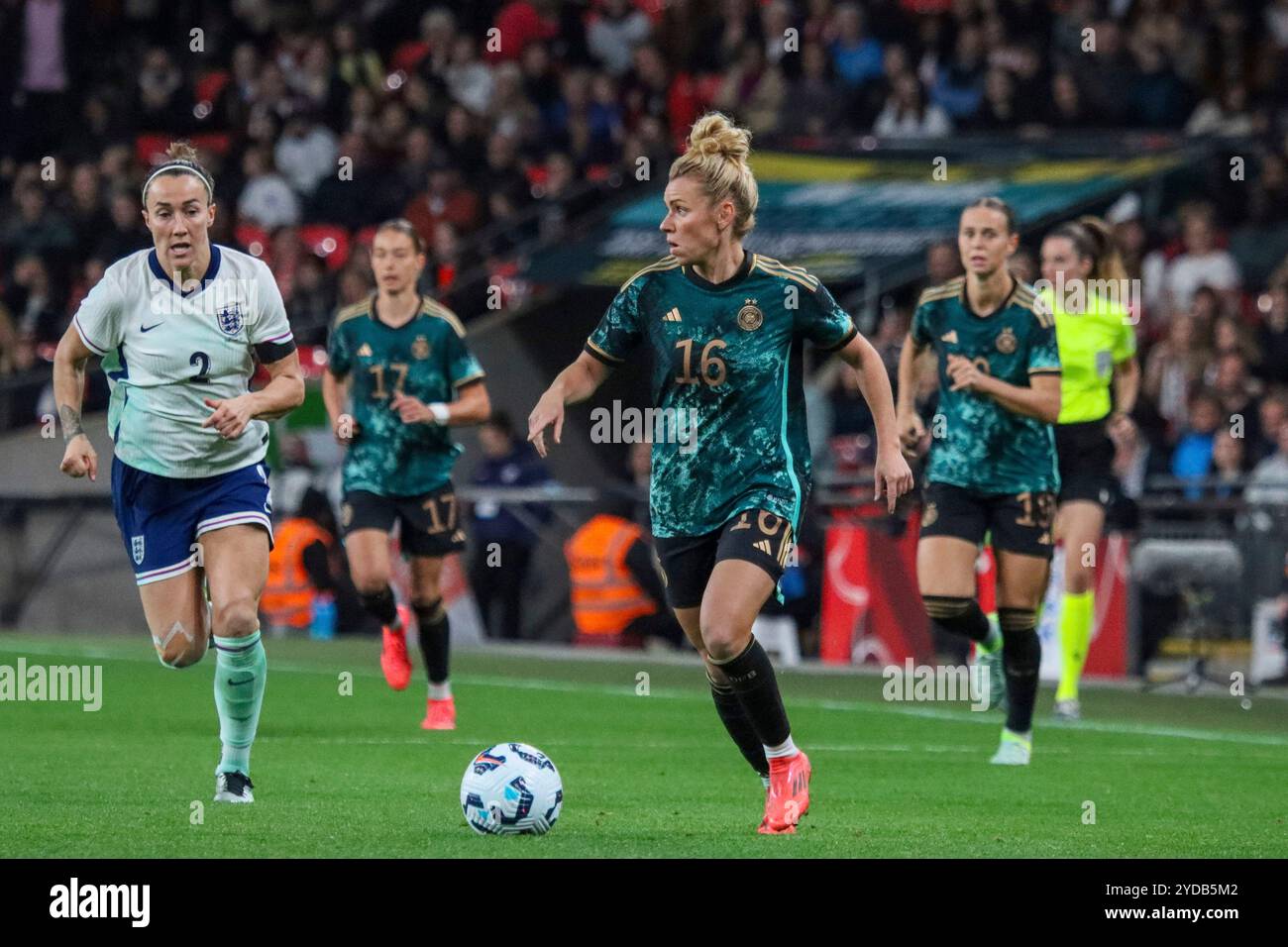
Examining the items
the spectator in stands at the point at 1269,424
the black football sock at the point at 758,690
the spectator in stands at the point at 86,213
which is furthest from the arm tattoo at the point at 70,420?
the spectator in stands at the point at 86,213

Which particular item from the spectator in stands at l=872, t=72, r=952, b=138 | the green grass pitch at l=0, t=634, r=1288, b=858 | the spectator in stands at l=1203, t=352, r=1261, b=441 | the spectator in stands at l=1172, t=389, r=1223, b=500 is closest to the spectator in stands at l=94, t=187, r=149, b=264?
the spectator in stands at l=872, t=72, r=952, b=138

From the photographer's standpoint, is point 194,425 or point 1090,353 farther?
point 1090,353

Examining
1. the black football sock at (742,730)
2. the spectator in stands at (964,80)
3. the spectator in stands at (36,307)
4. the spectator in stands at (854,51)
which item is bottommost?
the black football sock at (742,730)

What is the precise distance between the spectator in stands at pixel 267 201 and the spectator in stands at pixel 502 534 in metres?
5.22

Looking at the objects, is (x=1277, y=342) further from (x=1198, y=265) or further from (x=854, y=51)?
(x=854, y=51)

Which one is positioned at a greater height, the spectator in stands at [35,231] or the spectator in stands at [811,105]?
the spectator in stands at [811,105]

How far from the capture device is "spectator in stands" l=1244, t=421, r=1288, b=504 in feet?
54.0

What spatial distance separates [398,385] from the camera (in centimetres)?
1304

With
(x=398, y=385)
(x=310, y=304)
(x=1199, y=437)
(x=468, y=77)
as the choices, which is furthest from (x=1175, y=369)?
(x=468, y=77)

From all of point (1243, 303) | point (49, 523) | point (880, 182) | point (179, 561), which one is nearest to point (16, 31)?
point (49, 523)

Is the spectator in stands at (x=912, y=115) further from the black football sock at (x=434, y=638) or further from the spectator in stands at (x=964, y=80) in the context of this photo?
the black football sock at (x=434, y=638)

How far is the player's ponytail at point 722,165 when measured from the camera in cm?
835

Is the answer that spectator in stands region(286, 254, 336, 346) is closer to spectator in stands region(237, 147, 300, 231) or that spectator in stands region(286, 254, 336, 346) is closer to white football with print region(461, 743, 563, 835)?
spectator in stands region(237, 147, 300, 231)

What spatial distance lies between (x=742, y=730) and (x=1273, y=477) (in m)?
8.90
